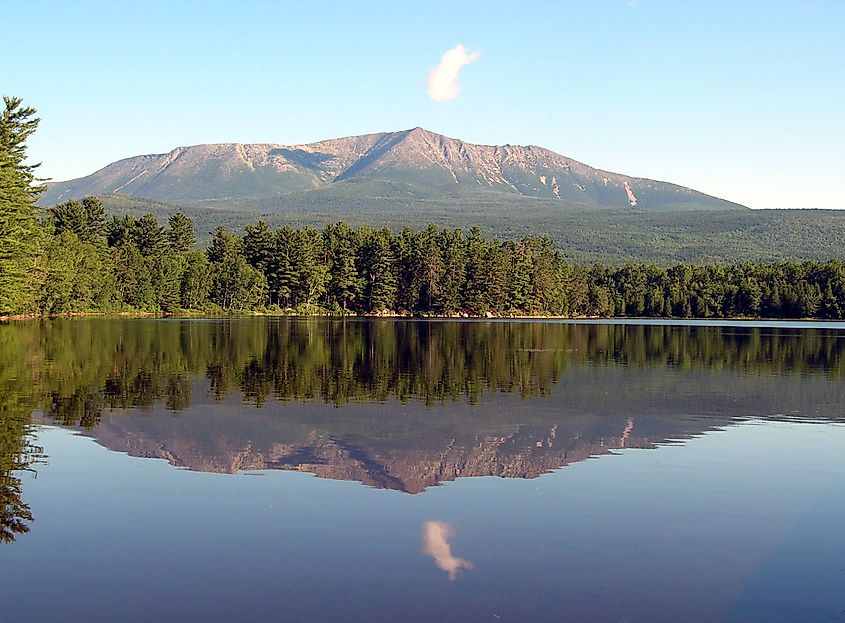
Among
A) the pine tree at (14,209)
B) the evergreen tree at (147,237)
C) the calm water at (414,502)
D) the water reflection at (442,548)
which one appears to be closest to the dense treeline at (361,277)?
the evergreen tree at (147,237)

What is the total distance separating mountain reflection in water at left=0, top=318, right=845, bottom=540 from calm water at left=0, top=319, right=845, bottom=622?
5.3 inches

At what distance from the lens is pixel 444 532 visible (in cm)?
1343

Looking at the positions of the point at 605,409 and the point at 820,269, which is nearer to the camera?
the point at 605,409

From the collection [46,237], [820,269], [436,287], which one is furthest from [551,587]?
[820,269]

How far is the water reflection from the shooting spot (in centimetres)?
1185

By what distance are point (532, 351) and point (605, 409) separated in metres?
27.5

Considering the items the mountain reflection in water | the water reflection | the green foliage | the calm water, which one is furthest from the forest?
the water reflection

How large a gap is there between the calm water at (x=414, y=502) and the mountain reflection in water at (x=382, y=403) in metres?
0.14

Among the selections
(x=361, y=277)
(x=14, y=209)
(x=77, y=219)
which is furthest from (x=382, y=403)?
(x=361, y=277)

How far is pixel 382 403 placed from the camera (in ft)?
93.5

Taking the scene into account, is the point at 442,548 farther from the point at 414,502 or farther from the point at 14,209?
the point at 14,209

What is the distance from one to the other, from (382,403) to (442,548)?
15.9 m

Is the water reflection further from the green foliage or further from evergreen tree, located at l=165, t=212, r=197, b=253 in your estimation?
evergreen tree, located at l=165, t=212, r=197, b=253

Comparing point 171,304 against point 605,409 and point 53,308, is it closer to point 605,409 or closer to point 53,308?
point 53,308
